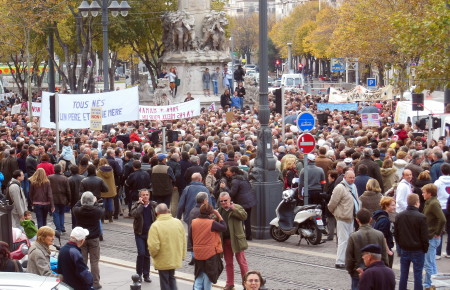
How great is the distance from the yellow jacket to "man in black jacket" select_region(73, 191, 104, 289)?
175 cm

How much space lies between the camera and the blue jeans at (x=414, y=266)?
1376 centimetres

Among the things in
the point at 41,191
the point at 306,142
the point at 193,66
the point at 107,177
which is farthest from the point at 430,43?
the point at 193,66

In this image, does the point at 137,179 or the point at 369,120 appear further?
the point at 369,120

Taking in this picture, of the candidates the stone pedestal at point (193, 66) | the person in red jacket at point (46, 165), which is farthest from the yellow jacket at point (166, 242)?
the stone pedestal at point (193, 66)

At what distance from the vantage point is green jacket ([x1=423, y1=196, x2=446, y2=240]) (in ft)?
48.4

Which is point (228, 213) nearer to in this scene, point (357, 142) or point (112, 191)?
point (112, 191)

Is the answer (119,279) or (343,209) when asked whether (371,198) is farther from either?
(119,279)

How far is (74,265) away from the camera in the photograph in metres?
12.7

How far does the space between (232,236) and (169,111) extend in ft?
45.4

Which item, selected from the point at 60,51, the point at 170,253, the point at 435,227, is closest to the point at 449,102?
the point at 435,227

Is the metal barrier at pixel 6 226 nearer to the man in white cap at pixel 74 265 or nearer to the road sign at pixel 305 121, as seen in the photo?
the man in white cap at pixel 74 265

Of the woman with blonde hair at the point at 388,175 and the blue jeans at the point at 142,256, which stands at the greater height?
the woman with blonde hair at the point at 388,175

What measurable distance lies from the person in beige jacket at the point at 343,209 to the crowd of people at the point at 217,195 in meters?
0.02

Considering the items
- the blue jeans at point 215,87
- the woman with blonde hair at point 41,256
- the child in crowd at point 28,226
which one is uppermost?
the blue jeans at point 215,87
